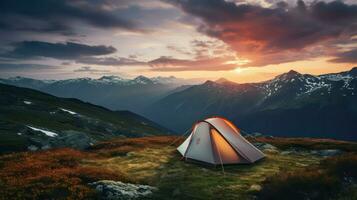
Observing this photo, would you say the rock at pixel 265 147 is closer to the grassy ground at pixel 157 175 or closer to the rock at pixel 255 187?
the grassy ground at pixel 157 175

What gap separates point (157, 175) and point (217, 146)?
6408mm

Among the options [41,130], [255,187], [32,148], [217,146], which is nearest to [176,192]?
[255,187]

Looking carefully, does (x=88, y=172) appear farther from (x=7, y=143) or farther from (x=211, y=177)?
(x=7, y=143)

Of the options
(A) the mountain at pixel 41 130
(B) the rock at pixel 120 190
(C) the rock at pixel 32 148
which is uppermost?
(B) the rock at pixel 120 190

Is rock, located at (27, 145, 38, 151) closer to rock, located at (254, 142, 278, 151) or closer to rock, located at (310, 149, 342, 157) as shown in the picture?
rock, located at (254, 142, 278, 151)

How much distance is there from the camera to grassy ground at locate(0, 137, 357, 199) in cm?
1661

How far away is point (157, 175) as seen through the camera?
21344 mm

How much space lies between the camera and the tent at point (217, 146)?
2489 cm

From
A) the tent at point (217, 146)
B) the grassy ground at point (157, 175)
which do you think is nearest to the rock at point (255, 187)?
the grassy ground at point (157, 175)

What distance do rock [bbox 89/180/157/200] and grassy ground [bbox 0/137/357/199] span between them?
1.84 ft

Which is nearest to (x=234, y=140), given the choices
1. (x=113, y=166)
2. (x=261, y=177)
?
(x=261, y=177)

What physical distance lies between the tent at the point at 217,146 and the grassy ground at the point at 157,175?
2.53ft

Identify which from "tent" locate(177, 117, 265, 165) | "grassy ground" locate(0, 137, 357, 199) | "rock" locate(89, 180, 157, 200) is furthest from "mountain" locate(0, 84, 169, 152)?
"rock" locate(89, 180, 157, 200)

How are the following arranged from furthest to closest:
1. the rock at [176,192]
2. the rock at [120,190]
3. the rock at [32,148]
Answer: the rock at [32,148] < the rock at [176,192] < the rock at [120,190]
